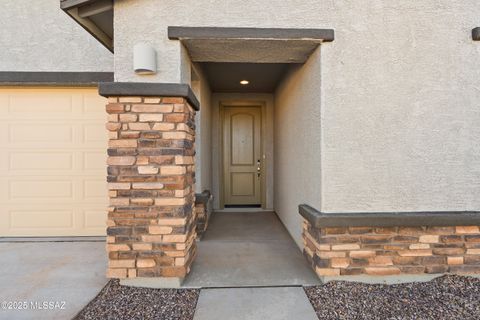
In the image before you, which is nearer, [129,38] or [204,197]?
[129,38]

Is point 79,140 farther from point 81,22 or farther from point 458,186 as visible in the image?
point 458,186

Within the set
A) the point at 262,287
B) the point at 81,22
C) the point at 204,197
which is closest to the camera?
the point at 262,287

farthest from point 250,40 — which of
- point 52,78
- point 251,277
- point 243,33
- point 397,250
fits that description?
point 52,78

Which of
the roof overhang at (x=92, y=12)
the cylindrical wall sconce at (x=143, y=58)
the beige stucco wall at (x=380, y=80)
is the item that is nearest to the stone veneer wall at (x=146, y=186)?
the cylindrical wall sconce at (x=143, y=58)

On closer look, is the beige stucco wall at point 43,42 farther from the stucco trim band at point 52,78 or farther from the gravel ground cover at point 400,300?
the gravel ground cover at point 400,300

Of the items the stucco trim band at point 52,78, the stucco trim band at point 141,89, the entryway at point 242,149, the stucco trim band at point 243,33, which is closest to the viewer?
the stucco trim band at point 141,89

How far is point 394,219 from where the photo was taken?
2.32 m

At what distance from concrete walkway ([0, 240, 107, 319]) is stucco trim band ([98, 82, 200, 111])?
69.3 inches

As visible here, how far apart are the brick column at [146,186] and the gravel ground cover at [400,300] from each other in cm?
133

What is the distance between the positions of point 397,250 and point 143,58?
293cm

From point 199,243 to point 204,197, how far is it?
2.03 feet

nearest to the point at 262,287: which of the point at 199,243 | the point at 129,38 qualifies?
the point at 199,243

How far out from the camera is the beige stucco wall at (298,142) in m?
2.54

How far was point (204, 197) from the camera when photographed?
11.7 ft
